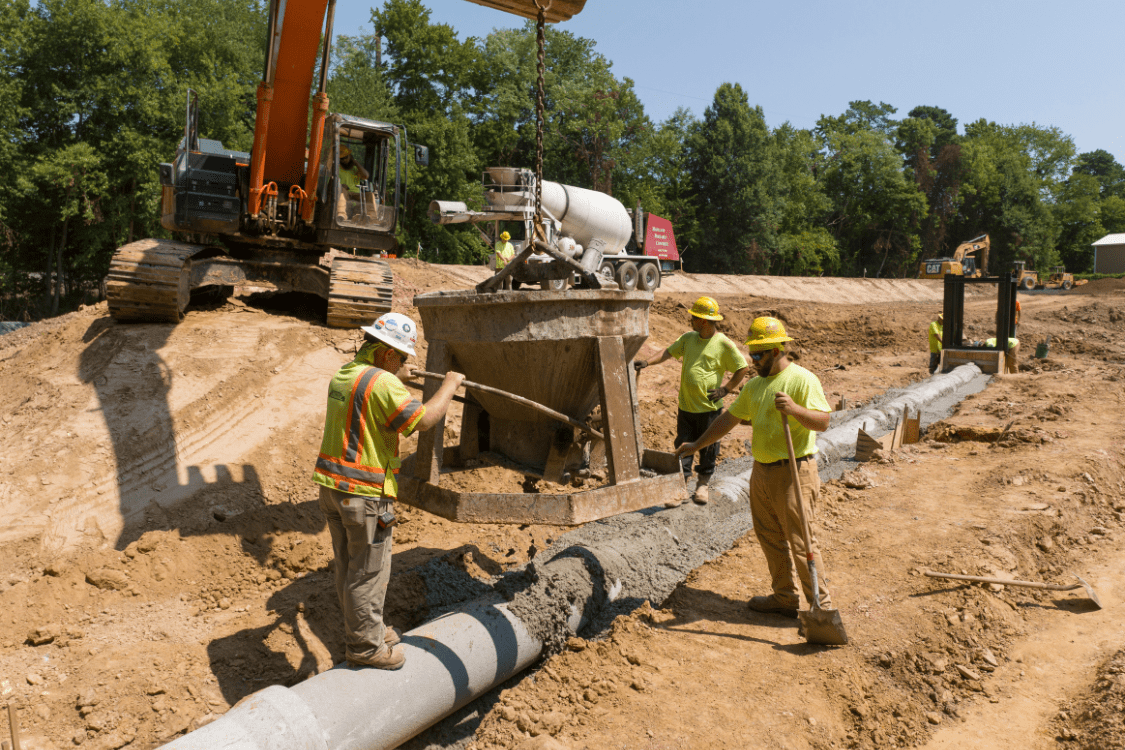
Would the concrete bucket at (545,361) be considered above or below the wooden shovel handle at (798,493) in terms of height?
above

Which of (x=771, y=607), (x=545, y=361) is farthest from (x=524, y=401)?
(x=771, y=607)

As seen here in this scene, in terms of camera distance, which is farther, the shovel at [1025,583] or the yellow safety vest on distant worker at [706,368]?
the yellow safety vest on distant worker at [706,368]

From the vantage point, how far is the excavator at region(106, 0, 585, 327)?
9.07 meters

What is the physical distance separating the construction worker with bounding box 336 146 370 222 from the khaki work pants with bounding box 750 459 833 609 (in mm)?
7312

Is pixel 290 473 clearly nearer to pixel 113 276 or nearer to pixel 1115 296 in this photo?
pixel 113 276

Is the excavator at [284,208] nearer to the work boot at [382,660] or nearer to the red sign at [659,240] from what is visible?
the work boot at [382,660]

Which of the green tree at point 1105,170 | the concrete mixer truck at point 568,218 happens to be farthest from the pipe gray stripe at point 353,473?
the green tree at point 1105,170

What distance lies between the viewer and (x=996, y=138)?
6334 centimetres

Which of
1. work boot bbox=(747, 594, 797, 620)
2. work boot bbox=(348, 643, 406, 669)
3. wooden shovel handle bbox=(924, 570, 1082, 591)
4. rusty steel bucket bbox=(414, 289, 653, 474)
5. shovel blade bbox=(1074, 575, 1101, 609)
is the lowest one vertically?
work boot bbox=(747, 594, 797, 620)

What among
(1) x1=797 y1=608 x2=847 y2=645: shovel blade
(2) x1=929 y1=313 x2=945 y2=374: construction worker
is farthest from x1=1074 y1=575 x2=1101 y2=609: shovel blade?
(2) x1=929 y1=313 x2=945 y2=374: construction worker

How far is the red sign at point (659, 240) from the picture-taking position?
2798cm

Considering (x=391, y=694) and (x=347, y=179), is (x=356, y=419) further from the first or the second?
(x=347, y=179)

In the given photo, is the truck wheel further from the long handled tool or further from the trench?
the long handled tool

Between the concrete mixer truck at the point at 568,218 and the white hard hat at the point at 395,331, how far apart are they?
36.9ft
